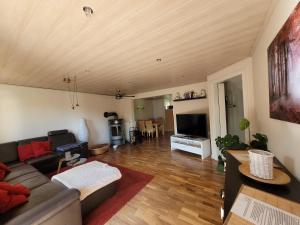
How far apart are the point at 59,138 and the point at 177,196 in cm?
377

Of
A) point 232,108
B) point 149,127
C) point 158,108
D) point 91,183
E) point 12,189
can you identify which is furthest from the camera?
point 158,108

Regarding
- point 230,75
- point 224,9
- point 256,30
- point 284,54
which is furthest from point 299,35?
point 230,75

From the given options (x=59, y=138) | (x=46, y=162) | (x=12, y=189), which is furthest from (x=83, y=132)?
(x=12, y=189)

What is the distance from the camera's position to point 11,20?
1.25 meters

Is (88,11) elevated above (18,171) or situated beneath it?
elevated above

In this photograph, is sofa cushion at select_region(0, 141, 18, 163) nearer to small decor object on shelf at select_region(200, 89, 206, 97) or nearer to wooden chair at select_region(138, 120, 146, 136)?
wooden chair at select_region(138, 120, 146, 136)

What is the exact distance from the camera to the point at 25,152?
3246mm

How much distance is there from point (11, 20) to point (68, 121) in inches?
153

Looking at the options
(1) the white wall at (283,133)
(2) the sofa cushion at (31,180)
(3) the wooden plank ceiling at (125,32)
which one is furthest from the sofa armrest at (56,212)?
(1) the white wall at (283,133)

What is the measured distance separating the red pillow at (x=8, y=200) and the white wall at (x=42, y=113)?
289cm

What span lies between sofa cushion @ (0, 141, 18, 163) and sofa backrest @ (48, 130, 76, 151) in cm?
75

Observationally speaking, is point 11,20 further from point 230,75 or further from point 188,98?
point 188,98

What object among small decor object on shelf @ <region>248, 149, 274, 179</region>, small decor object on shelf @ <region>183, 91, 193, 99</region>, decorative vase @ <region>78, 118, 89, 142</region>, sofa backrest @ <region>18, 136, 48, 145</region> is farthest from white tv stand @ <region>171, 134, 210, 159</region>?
sofa backrest @ <region>18, 136, 48, 145</region>

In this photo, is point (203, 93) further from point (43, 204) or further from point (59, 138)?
point (59, 138)
